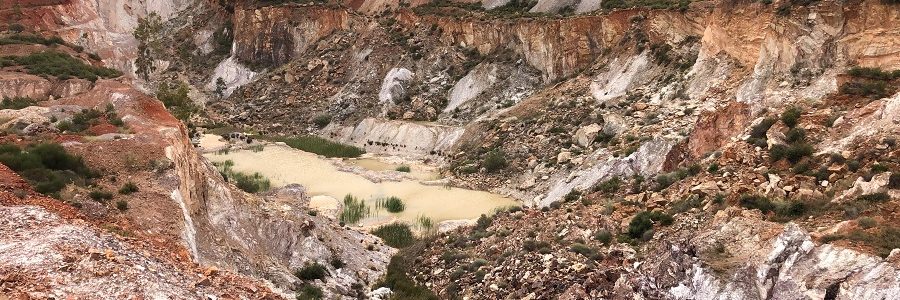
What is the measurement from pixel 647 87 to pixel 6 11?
202 ft

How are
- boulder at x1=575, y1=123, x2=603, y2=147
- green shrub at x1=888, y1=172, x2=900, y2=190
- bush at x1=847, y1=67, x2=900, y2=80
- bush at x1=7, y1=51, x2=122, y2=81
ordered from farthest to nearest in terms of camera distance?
bush at x1=7, y1=51, x2=122, y2=81 → boulder at x1=575, y1=123, x2=603, y2=147 → bush at x1=847, y1=67, x2=900, y2=80 → green shrub at x1=888, y1=172, x2=900, y2=190

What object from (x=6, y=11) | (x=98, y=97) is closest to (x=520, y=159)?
(x=98, y=97)

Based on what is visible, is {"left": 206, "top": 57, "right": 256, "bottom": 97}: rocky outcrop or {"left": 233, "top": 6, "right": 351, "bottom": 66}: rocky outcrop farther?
{"left": 206, "top": 57, "right": 256, "bottom": 97}: rocky outcrop

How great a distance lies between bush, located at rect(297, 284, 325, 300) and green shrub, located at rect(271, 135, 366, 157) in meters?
30.3

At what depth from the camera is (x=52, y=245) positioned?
1206cm

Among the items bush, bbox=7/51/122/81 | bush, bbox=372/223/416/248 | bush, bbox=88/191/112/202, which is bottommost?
bush, bbox=372/223/416/248

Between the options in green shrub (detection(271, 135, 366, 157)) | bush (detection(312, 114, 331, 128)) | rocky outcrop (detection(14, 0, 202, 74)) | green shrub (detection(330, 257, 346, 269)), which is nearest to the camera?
green shrub (detection(330, 257, 346, 269))

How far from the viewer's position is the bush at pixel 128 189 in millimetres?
16359

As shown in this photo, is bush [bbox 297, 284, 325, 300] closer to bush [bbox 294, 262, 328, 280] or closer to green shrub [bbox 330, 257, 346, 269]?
bush [bbox 294, 262, 328, 280]

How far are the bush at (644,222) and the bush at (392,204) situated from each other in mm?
16590

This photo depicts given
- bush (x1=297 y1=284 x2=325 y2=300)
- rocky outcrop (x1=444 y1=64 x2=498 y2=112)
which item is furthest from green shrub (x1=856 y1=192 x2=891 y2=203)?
rocky outcrop (x1=444 y1=64 x2=498 y2=112)

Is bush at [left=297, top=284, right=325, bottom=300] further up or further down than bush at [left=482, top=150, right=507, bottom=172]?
further up

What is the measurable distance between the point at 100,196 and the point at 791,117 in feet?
62.0

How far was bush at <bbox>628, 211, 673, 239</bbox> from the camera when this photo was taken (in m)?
18.4
